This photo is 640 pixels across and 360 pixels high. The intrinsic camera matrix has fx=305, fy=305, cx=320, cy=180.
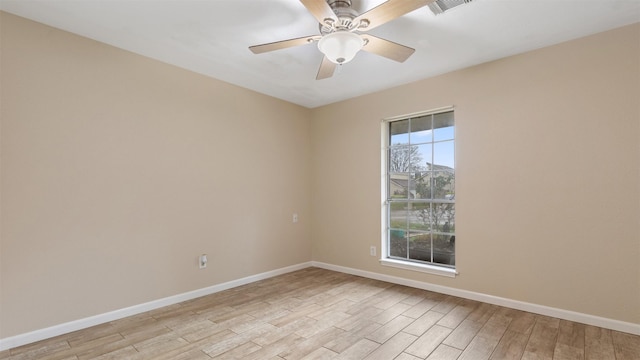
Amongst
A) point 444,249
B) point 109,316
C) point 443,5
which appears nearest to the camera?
point 443,5

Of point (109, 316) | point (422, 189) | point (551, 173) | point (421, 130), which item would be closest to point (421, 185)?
point (422, 189)

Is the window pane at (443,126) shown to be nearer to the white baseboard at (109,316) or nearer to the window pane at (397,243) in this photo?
the window pane at (397,243)

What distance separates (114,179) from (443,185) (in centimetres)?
352

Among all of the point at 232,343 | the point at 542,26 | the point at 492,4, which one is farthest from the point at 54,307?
the point at 542,26

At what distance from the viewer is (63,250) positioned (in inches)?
102

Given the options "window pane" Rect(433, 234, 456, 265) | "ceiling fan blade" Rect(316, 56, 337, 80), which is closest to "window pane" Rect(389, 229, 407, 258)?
"window pane" Rect(433, 234, 456, 265)

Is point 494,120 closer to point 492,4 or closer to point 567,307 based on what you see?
point 492,4

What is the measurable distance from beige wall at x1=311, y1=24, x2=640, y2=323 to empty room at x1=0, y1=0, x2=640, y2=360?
14 millimetres

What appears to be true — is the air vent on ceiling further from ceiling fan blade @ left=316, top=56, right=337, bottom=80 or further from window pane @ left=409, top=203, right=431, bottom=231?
window pane @ left=409, top=203, right=431, bottom=231

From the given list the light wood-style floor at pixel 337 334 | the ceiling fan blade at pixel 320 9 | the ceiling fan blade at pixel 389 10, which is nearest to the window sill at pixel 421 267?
the light wood-style floor at pixel 337 334

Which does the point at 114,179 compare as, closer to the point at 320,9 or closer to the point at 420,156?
the point at 320,9

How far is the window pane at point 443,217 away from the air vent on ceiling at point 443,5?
6.96 ft

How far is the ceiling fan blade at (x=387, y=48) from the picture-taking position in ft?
7.32

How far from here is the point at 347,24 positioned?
2078mm
